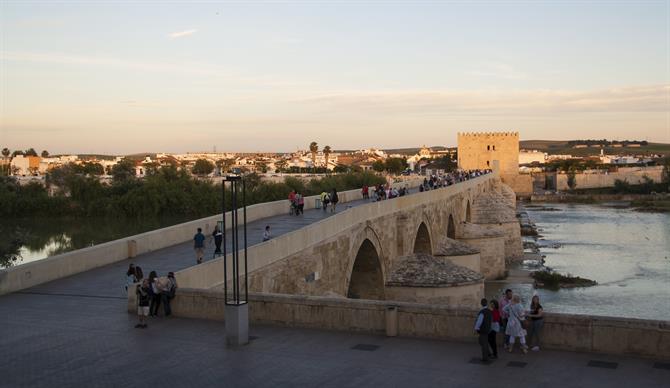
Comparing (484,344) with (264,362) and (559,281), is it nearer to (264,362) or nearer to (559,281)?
(264,362)

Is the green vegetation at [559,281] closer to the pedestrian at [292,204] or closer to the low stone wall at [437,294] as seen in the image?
the low stone wall at [437,294]

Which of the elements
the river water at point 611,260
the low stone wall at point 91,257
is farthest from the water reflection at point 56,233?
the river water at point 611,260

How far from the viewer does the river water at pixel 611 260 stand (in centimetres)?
2202

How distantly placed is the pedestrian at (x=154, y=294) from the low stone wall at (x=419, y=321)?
200 mm

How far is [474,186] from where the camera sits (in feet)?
123

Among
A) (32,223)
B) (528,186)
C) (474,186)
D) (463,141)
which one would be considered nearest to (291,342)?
(32,223)

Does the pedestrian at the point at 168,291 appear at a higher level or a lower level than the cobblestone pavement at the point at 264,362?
higher

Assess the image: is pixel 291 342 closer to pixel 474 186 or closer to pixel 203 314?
pixel 203 314

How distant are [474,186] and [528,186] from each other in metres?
43.4

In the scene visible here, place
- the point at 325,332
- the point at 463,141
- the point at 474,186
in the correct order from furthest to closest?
the point at 463,141 → the point at 474,186 → the point at 325,332

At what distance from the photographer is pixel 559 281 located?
25.8 meters

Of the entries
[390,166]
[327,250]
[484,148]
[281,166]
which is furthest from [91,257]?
[390,166]

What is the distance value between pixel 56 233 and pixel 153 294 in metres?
22.5

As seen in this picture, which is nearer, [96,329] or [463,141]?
[96,329]
